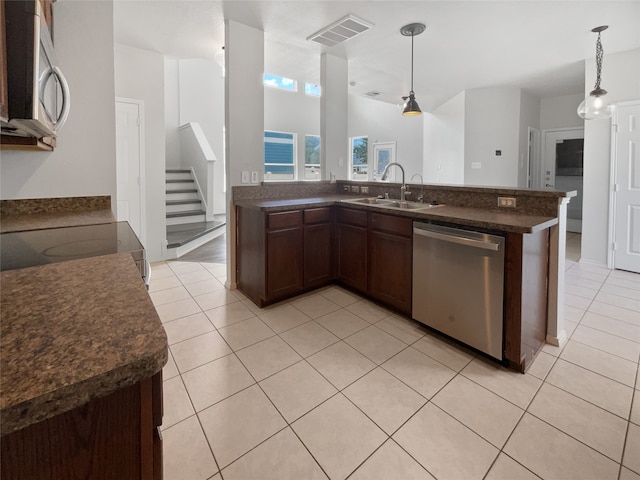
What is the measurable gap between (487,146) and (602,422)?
17.9ft

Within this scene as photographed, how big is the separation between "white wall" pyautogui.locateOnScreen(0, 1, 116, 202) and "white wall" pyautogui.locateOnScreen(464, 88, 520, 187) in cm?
591

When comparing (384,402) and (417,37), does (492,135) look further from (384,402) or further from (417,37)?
(384,402)

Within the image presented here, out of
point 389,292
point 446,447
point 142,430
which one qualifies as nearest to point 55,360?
point 142,430

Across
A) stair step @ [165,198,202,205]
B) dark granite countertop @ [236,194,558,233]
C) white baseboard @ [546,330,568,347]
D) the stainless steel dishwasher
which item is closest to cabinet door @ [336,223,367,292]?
dark granite countertop @ [236,194,558,233]

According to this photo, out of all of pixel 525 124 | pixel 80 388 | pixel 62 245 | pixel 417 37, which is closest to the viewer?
pixel 80 388

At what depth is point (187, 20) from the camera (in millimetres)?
3102

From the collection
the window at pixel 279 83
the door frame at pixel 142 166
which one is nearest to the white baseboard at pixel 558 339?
the door frame at pixel 142 166

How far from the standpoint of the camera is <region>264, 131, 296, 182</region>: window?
904 cm

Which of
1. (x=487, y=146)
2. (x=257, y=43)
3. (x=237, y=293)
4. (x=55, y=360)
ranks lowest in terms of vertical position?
(x=237, y=293)

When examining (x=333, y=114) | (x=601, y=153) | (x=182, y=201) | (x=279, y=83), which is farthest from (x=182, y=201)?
(x=601, y=153)

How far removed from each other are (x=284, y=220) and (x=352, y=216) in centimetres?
66

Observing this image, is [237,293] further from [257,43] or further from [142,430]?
[142,430]

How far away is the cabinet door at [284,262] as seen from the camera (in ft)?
9.39

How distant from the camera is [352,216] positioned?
3.08 meters
